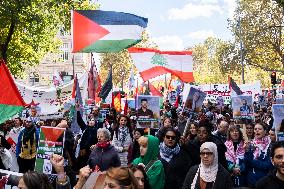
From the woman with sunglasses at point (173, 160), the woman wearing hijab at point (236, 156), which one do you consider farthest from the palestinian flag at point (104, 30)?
the woman with sunglasses at point (173, 160)

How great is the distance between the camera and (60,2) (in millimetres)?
25797

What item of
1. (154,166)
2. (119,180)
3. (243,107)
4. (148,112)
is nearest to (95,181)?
(119,180)

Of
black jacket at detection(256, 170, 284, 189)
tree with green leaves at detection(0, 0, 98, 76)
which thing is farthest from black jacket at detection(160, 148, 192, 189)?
tree with green leaves at detection(0, 0, 98, 76)

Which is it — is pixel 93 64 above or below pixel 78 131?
above

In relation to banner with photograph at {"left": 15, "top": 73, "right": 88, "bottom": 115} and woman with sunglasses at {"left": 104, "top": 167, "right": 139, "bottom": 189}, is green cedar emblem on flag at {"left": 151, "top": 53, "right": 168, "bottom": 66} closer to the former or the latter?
banner with photograph at {"left": 15, "top": 73, "right": 88, "bottom": 115}

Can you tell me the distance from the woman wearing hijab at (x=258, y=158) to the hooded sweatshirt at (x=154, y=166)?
1.46 metres

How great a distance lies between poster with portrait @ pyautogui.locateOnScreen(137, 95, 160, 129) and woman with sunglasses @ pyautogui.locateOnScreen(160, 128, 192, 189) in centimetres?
357

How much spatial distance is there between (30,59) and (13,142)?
66.7 ft

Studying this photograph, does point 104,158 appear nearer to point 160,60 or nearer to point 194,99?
point 194,99

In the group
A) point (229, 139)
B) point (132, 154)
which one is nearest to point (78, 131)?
point (132, 154)

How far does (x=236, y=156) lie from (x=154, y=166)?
209 centimetres

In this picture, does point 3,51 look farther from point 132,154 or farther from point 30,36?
point 132,154

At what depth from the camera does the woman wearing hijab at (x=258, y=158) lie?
6684 millimetres

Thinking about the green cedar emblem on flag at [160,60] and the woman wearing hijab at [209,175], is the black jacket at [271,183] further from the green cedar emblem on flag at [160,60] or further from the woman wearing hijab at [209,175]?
the green cedar emblem on flag at [160,60]
